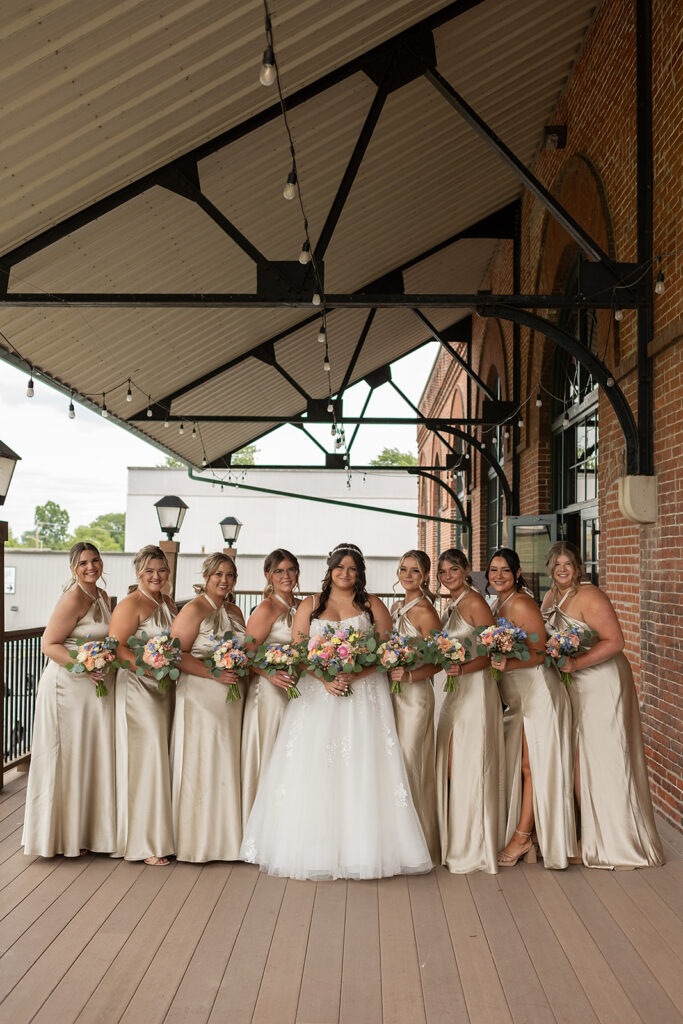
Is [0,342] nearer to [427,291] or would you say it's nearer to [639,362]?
[639,362]

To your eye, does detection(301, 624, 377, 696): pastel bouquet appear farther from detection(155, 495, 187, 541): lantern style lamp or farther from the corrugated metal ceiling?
detection(155, 495, 187, 541): lantern style lamp

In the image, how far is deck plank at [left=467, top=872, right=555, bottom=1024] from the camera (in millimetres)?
3586

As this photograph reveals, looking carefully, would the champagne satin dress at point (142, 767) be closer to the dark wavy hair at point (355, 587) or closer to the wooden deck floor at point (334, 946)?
the wooden deck floor at point (334, 946)

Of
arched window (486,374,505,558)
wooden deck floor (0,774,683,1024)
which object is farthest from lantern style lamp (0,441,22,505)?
arched window (486,374,505,558)

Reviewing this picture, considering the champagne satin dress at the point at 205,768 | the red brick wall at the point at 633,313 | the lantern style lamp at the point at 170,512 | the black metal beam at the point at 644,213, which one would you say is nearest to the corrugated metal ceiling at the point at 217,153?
the red brick wall at the point at 633,313

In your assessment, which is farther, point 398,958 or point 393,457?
point 393,457

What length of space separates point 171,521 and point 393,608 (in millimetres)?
7305

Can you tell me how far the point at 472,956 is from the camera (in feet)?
13.4

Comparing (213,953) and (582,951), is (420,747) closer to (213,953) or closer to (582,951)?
(582,951)

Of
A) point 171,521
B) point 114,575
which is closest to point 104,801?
point 171,521

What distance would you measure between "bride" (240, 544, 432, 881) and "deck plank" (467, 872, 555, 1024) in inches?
15.6

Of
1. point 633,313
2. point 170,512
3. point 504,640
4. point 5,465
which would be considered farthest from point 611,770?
point 170,512

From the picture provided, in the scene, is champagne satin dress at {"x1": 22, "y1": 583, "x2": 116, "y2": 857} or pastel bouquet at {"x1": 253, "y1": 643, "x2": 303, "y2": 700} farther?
champagne satin dress at {"x1": 22, "y1": 583, "x2": 116, "y2": 857}

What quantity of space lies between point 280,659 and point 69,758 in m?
1.49
